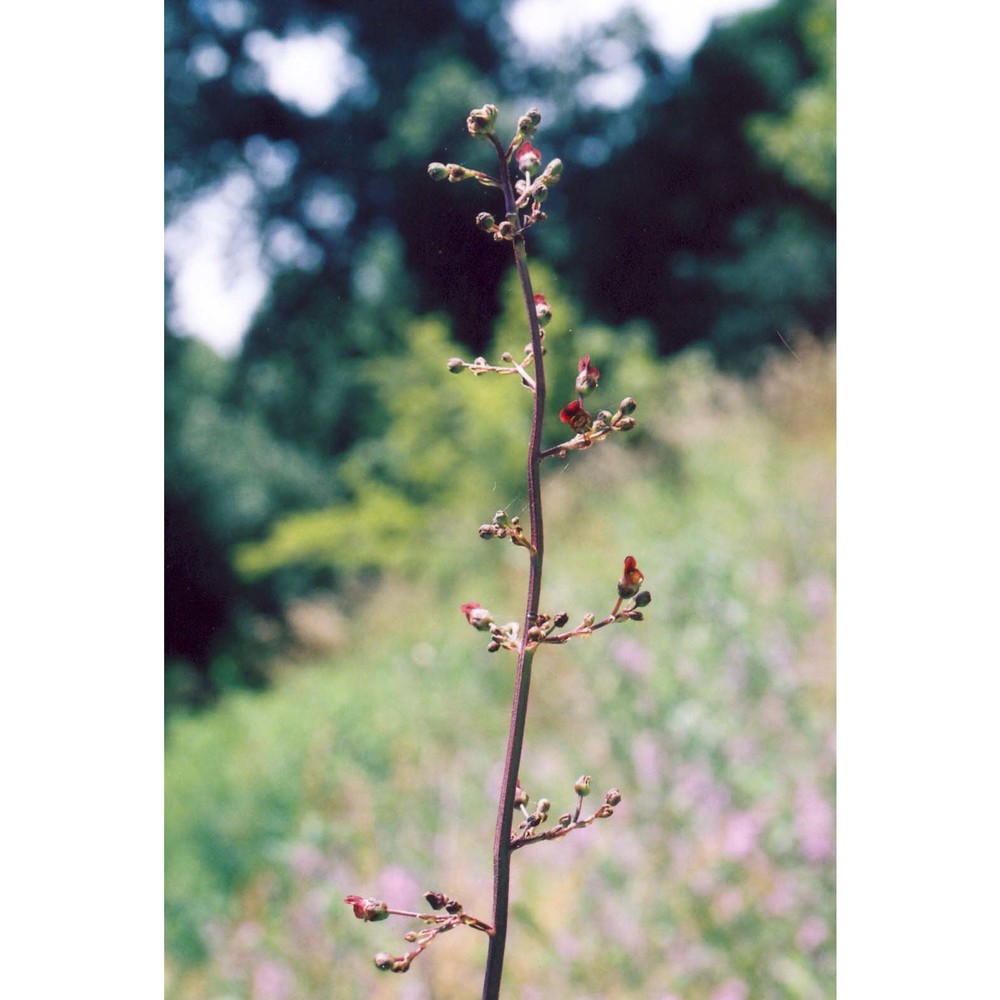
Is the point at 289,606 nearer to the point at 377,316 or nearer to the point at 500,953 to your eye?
the point at 377,316

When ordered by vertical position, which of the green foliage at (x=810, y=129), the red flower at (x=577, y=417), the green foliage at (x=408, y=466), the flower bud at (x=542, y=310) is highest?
the green foliage at (x=810, y=129)

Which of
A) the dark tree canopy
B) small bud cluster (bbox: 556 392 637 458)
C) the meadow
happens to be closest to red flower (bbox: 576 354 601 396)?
small bud cluster (bbox: 556 392 637 458)

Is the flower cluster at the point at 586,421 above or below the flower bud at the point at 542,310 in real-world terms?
below

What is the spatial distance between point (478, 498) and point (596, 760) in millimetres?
1412

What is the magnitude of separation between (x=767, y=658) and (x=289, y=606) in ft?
6.34

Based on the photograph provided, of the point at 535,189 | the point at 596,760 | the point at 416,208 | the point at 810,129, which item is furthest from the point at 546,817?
the point at 810,129

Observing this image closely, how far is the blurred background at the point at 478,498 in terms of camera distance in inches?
65.4

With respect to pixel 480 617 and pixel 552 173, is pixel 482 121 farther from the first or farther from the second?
pixel 480 617

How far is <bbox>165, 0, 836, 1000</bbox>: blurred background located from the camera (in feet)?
5.45

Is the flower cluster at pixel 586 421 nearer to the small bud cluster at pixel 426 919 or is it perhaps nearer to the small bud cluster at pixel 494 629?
the small bud cluster at pixel 494 629

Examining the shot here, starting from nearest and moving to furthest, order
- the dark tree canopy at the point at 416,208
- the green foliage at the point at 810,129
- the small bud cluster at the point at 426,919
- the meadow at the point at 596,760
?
the small bud cluster at the point at 426,919, the meadow at the point at 596,760, the dark tree canopy at the point at 416,208, the green foliage at the point at 810,129

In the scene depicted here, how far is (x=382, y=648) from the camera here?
279 cm

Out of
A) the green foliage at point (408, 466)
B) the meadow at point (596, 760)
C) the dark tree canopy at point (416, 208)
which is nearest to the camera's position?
the meadow at point (596, 760)

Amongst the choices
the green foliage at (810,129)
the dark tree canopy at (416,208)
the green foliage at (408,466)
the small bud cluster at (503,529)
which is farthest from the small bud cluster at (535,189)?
the green foliage at (408,466)
